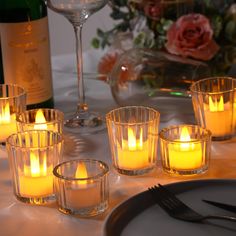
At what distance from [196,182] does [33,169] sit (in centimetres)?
23

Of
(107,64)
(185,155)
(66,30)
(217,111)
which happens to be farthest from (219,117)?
(66,30)

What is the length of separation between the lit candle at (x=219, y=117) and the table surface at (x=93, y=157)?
0.02 metres

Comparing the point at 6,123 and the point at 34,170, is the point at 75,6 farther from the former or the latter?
the point at 34,170

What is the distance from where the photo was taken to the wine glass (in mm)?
1256

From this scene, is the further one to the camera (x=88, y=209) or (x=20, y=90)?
(x=20, y=90)

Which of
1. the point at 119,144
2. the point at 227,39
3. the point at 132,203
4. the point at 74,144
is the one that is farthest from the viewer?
the point at 227,39

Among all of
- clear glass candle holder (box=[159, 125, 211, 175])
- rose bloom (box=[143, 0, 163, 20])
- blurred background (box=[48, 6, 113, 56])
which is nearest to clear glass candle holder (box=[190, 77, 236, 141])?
clear glass candle holder (box=[159, 125, 211, 175])

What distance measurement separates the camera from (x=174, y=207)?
92 cm

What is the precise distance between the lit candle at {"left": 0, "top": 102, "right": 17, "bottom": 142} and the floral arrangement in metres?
0.35

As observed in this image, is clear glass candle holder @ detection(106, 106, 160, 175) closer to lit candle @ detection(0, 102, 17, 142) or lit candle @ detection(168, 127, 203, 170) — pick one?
lit candle @ detection(168, 127, 203, 170)

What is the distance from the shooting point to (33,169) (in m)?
1.00

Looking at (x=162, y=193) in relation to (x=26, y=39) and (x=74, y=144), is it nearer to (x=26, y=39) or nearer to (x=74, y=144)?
(x=74, y=144)

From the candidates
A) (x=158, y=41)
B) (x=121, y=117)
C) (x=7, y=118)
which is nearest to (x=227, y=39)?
(x=158, y=41)

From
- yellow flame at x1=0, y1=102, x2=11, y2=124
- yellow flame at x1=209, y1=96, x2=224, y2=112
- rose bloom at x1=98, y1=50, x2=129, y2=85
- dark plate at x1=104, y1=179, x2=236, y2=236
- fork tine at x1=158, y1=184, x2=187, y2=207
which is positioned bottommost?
dark plate at x1=104, y1=179, x2=236, y2=236
